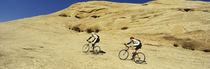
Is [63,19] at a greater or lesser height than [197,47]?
greater

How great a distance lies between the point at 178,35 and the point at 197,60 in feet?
12.1

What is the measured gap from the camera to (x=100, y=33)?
1862 centimetres

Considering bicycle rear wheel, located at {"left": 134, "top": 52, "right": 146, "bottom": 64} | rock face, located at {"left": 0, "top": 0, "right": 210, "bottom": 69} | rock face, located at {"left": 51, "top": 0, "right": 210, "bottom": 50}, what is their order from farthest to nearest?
1. rock face, located at {"left": 51, "top": 0, "right": 210, "bottom": 50}
2. rock face, located at {"left": 0, "top": 0, "right": 210, "bottom": 69}
3. bicycle rear wheel, located at {"left": 134, "top": 52, "right": 146, "bottom": 64}

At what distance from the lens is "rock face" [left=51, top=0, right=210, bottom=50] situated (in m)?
13.5

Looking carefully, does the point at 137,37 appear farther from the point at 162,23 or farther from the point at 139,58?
the point at 139,58

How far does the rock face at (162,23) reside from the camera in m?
13.5

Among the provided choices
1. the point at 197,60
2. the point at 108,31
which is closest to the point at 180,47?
the point at 197,60

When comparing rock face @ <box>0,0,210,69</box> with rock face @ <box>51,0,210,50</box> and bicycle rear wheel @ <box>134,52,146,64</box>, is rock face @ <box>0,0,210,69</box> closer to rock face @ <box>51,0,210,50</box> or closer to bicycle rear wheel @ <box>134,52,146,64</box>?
rock face @ <box>51,0,210,50</box>

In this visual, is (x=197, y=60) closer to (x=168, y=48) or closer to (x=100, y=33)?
(x=168, y=48)

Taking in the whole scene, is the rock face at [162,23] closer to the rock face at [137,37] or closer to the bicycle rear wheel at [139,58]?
the rock face at [137,37]

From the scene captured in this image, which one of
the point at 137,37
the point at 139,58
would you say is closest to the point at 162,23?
the point at 137,37

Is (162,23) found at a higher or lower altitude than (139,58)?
higher

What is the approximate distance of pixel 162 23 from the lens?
51.0ft

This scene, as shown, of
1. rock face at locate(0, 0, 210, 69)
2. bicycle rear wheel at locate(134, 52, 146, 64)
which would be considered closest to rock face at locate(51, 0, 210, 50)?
rock face at locate(0, 0, 210, 69)
